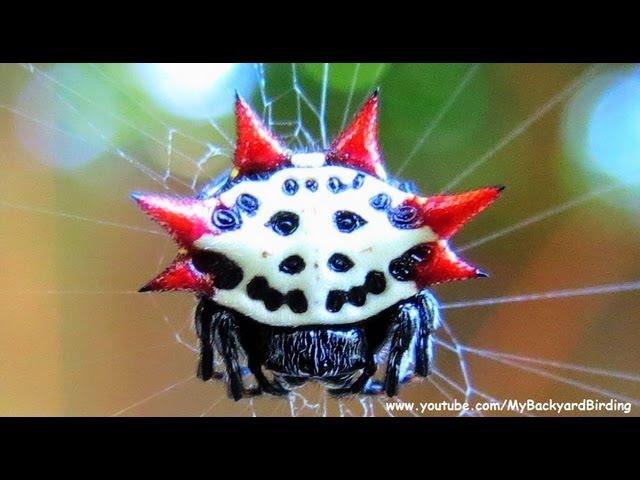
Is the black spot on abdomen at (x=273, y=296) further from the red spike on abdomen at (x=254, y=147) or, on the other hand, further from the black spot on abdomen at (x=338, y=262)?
the red spike on abdomen at (x=254, y=147)

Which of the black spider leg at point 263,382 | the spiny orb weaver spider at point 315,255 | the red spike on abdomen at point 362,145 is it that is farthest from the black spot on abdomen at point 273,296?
the red spike on abdomen at point 362,145

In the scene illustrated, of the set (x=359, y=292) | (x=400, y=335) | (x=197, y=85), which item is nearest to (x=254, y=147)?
(x=197, y=85)

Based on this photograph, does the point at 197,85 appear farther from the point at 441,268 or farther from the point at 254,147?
the point at 441,268
